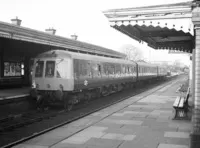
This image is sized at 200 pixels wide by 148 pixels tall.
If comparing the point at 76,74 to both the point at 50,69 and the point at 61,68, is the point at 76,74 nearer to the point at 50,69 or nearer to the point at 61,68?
the point at 61,68

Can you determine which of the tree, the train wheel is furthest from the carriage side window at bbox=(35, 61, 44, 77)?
the tree

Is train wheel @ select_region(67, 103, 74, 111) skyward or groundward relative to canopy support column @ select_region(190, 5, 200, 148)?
groundward

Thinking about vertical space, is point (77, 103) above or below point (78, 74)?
below

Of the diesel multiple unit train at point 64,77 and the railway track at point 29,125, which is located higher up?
the diesel multiple unit train at point 64,77

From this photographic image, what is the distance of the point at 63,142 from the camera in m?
7.29

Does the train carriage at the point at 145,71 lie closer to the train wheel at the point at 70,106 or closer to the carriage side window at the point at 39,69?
the train wheel at the point at 70,106

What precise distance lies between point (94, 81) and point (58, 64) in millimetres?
3388

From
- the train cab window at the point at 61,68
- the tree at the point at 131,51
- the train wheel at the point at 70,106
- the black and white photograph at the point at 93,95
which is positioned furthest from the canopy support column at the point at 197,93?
the tree at the point at 131,51

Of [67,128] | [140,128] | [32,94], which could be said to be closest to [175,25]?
[140,128]

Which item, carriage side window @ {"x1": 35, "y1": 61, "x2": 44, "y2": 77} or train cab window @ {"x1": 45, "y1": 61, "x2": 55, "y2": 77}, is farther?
carriage side window @ {"x1": 35, "y1": 61, "x2": 44, "y2": 77}

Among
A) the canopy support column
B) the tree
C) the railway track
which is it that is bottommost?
the railway track

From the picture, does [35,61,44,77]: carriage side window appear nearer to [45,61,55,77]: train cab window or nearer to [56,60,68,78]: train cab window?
[45,61,55,77]: train cab window

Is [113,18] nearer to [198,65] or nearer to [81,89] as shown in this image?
[198,65]

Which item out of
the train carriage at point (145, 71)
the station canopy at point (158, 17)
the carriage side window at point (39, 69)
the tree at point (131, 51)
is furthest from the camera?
the tree at point (131, 51)
